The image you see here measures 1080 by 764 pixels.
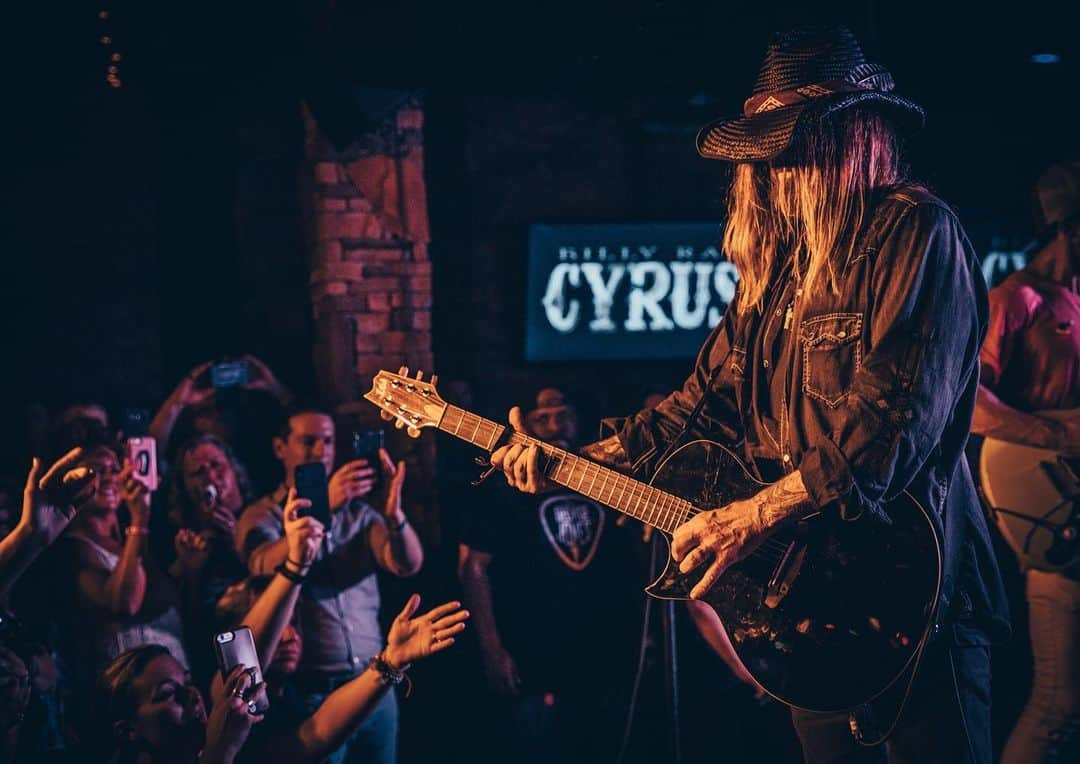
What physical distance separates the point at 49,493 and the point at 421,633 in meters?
1.16

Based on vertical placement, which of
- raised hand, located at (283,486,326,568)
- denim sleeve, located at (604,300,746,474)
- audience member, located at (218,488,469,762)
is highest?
denim sleeve, located at (604,300,746,474)

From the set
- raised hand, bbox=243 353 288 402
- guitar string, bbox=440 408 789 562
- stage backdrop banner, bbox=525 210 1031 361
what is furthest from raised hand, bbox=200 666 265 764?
stage backdrop banner, bbox=525 210 1031 361

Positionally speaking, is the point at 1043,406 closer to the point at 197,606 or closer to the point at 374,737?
the point at 374,737

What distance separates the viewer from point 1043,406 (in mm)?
3746

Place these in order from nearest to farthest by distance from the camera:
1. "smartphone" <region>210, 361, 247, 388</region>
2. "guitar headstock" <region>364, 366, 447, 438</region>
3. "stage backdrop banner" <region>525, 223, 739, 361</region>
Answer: "guitar headstock" <region>364, 366, 447, 438</region> < "smartphone" <region>210, 361, 247, 388</region> < "stage backdrop banner" <region>525, 223, 739, 361</region>

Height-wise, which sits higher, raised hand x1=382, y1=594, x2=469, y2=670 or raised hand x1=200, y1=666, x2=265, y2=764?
raised hand x1=382, y1=594, x2=469, y2=670

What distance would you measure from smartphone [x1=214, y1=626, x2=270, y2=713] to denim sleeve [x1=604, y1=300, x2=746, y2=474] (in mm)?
1232

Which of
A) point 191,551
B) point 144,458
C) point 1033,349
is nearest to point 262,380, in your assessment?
point 144,458

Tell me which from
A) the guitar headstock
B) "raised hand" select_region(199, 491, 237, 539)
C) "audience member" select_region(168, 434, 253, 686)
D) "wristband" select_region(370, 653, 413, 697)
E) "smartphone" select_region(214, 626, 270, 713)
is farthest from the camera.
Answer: "raised hand" select_region(199, 491, 237, 539)

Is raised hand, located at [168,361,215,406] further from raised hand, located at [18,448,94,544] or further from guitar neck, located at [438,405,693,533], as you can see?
guitar neck, located at [438,405,693,533]

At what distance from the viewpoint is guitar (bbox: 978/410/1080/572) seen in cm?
367

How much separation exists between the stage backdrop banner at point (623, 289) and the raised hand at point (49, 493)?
3.65 m

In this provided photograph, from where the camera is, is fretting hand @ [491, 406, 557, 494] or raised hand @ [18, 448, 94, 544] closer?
fretting hand @ [491, 406, 557, 494]

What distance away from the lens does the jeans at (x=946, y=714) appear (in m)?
2.30
